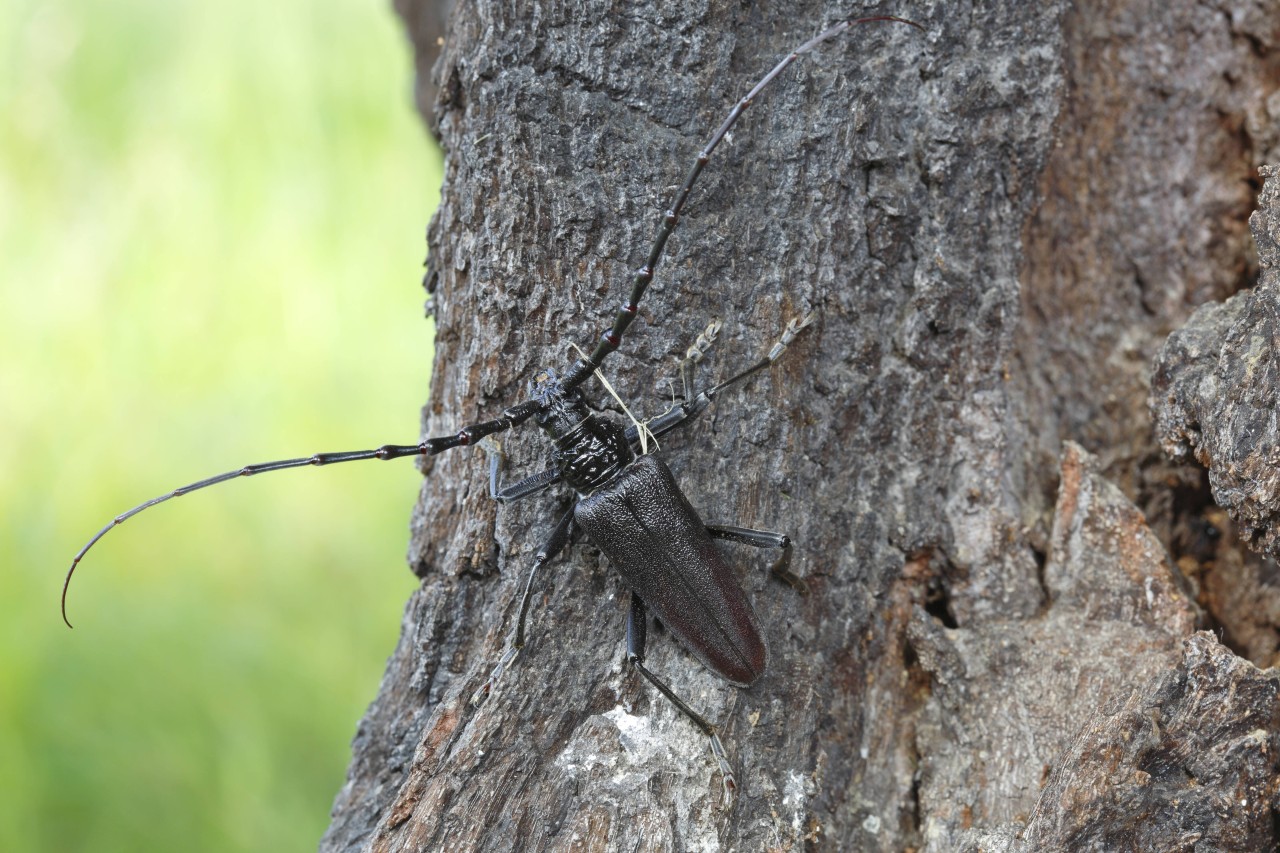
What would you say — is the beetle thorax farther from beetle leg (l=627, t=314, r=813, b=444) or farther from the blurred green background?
the blurred green background

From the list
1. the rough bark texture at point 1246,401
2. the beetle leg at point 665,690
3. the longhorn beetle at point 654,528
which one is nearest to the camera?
the rough bark texture at point 1246,401

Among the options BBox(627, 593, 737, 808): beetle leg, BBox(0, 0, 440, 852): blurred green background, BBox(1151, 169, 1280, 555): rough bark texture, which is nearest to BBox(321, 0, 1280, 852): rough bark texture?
BBox(627, 593, 737, 808): beetle leg

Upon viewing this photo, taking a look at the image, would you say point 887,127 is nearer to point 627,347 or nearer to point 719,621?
point 627,347

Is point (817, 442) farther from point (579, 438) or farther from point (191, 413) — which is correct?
point (191, 413)

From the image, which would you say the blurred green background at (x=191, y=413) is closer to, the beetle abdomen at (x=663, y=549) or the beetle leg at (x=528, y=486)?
the beetle leg at (x=528, y=486)

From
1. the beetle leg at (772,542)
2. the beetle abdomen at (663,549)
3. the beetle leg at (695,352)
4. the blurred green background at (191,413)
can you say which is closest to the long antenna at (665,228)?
the beetle leg at (695,352)

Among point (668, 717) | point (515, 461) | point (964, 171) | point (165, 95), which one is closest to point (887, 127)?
point (964, 171)

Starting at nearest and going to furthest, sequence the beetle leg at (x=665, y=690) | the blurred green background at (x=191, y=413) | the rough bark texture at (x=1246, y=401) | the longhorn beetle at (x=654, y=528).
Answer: the rough bark texture at (x=1246, y=401)
the beetle leg at (x=665, y=690)
the longhorn beetle at (x=654, y=528)
the blurred green background at (x=191, y=413)

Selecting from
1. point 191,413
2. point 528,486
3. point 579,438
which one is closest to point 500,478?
point 528,486
